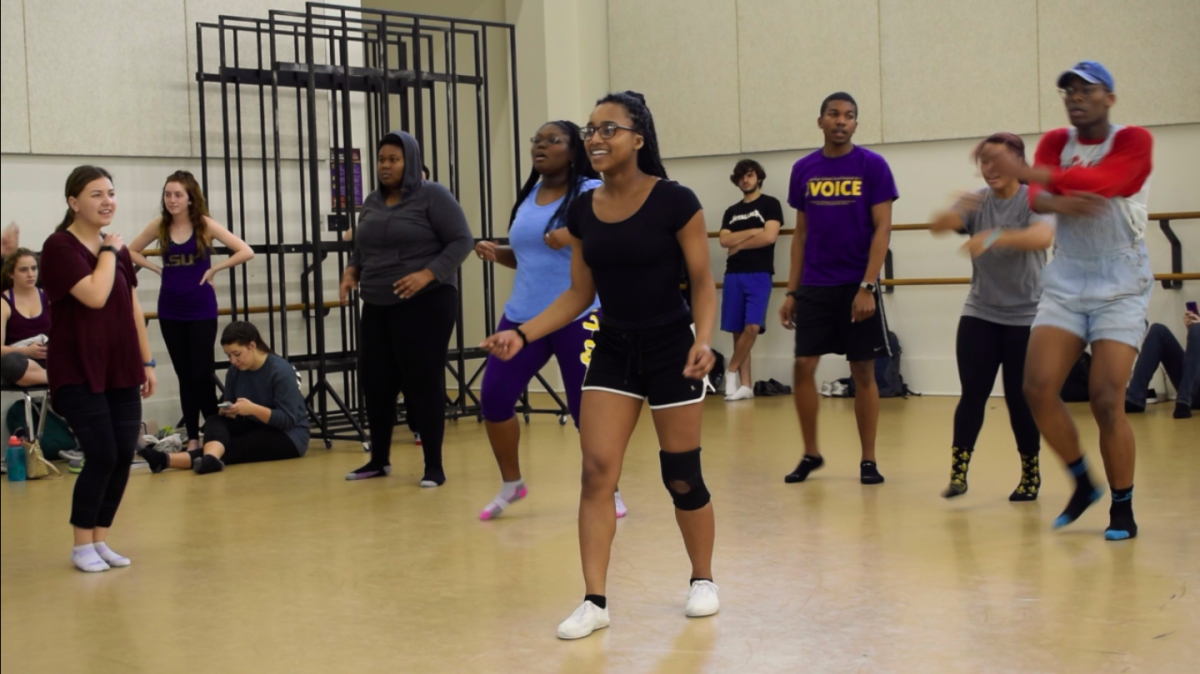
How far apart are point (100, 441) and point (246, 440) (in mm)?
2504

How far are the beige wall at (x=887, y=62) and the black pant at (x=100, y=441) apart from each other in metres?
6.45

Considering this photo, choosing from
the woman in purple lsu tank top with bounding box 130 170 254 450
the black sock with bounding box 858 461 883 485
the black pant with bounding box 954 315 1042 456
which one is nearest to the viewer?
the black pant with bounding box 954 315 1042 456

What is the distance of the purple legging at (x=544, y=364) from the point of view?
15.1ft

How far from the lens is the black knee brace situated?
334 cm

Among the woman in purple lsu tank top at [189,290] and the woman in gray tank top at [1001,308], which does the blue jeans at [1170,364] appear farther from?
the woman in purple lsu tank top at [189,290]

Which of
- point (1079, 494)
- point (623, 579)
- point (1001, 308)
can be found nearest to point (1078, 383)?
point (1001, 308)

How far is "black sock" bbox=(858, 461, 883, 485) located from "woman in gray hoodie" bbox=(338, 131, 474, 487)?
1.84 metres

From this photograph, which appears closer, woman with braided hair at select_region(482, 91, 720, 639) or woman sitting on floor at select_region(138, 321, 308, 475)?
woman with braided hair at select_region(482, 91, 720, 639)

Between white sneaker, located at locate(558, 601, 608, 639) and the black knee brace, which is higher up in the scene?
the black knee brace

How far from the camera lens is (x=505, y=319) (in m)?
4.73

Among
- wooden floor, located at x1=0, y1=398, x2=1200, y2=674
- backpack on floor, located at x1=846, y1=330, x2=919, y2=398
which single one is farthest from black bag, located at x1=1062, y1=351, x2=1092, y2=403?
wooden floor, located at x1=0, y1=398, x2=1200, y2=674

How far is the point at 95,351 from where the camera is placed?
4094 mm

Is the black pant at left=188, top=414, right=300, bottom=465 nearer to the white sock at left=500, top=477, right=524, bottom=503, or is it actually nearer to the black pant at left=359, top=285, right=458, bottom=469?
the black pant at left=359, top=285, right=458, bottom=469

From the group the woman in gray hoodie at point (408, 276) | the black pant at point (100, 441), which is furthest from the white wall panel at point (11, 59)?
the woman in gray hoodie at point (408, 276)
